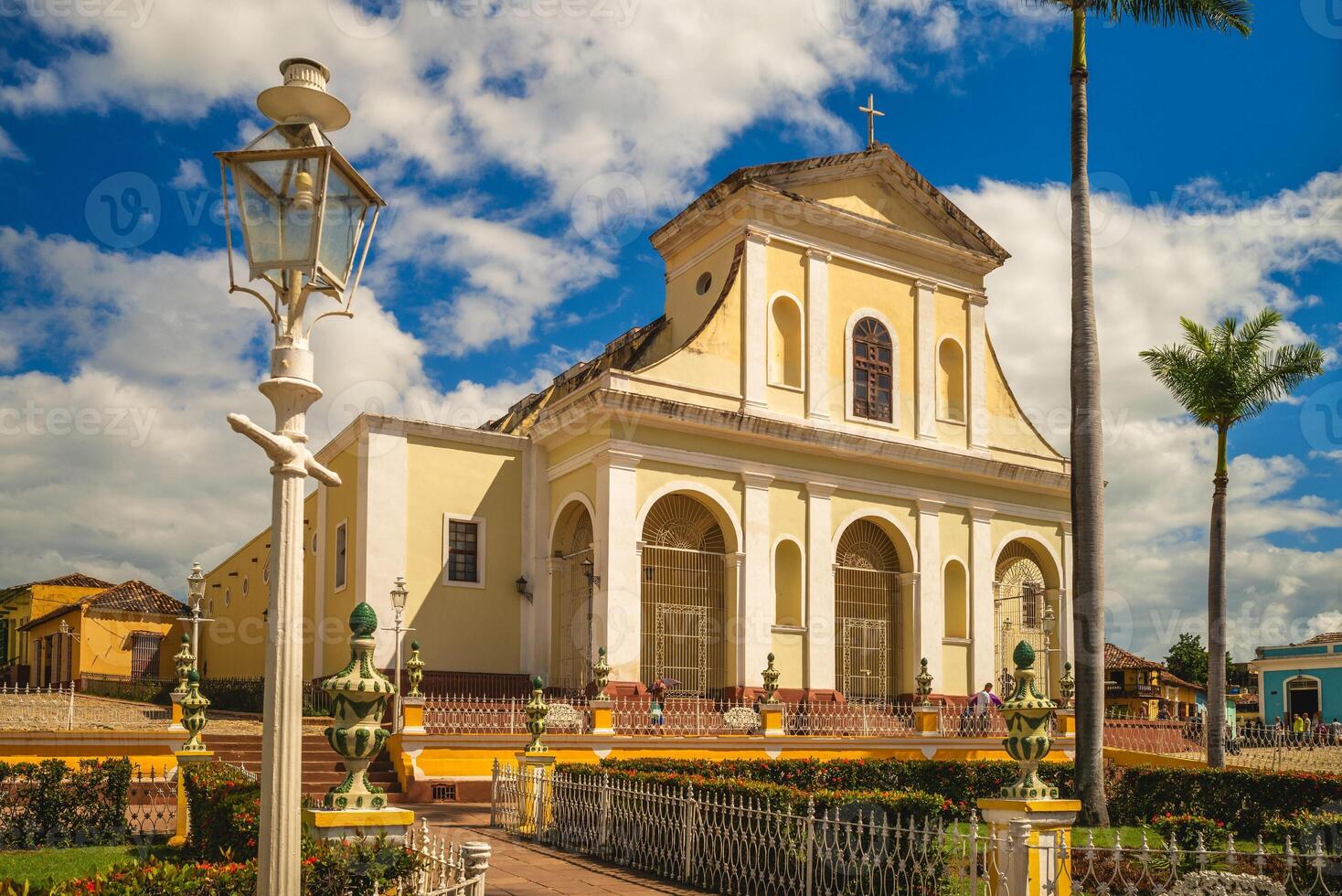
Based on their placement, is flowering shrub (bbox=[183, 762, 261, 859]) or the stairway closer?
flowering shrub (bbox=[183, 762, 261, 859])

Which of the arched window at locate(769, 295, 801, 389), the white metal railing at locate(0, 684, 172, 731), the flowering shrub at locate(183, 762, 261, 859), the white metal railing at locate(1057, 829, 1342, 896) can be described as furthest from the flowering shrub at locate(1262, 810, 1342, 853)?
the white metal railing at locate(0, 684, 172, 731)

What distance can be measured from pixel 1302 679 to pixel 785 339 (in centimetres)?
3427

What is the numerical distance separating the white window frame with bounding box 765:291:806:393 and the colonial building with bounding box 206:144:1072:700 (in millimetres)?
71

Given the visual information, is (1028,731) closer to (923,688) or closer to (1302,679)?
(923,688)

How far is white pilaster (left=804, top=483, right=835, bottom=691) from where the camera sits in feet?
80.0

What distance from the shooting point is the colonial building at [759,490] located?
2334cm

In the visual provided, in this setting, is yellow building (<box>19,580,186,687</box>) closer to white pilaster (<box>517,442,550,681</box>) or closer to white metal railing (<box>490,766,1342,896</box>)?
white pilaster (<box>517,442,550,681</box>)

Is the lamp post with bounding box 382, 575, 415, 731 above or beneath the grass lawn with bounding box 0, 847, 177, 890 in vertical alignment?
above

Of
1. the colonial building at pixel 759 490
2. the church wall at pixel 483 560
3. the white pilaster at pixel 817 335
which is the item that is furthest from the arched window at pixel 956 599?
the church wall at pixel 483 560

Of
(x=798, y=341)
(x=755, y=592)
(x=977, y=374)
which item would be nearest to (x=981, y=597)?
(x=977, y=374)

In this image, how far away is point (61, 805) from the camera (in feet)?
43.8

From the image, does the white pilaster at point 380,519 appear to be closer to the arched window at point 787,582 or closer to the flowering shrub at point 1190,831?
the arched window at point 787,582

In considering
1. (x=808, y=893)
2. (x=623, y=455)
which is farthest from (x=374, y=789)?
(x=623, y=455)

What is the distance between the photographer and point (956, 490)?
27.3 metres
